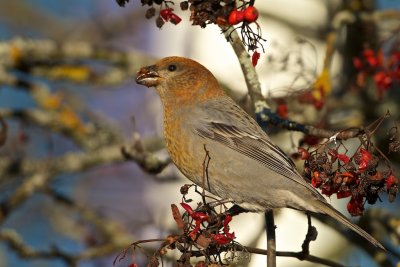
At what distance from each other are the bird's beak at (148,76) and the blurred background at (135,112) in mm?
315

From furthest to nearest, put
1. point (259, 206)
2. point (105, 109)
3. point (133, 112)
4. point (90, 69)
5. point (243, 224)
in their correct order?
point (105, 109) < point (133, 112) < point (243, 224) < point (90, 69) < point (259, 206)

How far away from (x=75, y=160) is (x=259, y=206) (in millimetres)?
1871

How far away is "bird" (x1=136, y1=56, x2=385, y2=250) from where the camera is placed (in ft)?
14.6

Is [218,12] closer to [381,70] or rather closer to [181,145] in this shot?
[181,145]

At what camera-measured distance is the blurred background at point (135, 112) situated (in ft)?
17.3

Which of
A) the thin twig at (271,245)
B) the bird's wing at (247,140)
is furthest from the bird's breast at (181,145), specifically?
the thin twig at (271,245)

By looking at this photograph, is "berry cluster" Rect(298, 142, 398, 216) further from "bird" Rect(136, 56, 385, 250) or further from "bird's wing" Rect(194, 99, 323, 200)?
"bird's wing" Rect(194, 99, 323, 200)

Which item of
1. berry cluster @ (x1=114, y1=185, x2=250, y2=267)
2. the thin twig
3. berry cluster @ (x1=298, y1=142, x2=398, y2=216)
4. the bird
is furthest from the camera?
the bird

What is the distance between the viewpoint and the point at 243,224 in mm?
7070

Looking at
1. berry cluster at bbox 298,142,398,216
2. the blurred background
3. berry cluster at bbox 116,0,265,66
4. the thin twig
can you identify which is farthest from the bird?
berry cluster at bbox 116,0,265,66

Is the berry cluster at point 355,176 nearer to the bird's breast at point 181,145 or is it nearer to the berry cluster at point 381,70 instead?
the bird's breast at point 181,145

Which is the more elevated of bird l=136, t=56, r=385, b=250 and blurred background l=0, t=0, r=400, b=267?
blurred background l=0, t=0, r=400, b=267

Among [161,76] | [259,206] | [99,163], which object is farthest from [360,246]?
[99,163]

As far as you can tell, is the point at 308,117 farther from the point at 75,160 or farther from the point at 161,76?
the point at 75,160
